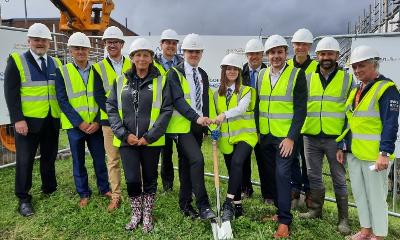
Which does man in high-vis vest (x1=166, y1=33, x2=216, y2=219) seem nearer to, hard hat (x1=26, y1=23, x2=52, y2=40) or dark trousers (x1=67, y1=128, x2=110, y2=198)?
dark trousers (x1=67, y1=128, x2=110, y2=198)

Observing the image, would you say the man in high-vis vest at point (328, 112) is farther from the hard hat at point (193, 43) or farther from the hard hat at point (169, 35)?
the hard hat at point (169, 35)

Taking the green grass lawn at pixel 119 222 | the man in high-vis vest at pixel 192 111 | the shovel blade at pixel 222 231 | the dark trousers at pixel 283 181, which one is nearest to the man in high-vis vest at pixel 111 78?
the green grass lawn at pixel 119 222

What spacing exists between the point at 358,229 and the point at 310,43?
262cm

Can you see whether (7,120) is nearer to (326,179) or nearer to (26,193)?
(26,193)

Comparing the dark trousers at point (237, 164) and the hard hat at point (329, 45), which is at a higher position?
the hard hat at point (329, 45)

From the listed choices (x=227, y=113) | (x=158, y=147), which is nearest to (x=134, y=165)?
(x=158, y=147)

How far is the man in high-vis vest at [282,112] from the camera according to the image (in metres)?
4.22

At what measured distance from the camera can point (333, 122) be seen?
459 cm

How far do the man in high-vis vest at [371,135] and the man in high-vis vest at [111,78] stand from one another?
306 cm

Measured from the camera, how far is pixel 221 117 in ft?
14.6

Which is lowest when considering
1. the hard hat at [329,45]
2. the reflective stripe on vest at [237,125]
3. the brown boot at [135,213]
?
the brown boot at [135,213]

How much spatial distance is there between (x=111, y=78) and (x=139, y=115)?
97cm

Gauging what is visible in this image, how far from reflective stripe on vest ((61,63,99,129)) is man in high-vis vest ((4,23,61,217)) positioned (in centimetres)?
32

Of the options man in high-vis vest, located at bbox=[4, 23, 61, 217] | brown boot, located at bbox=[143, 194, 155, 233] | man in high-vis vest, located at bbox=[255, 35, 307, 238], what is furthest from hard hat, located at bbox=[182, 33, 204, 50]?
man in high-vis vest, located at bbox=[4, 23, 61, 217]
